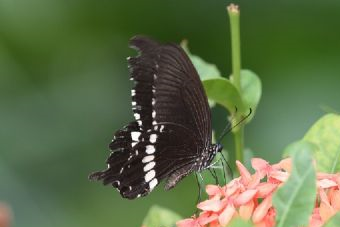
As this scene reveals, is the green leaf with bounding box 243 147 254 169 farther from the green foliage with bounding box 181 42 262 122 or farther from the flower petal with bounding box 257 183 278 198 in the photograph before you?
the flower petal with bounding box 257 183 278 198

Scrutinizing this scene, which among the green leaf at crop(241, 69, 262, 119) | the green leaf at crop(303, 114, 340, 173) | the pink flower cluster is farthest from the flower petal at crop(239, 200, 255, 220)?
the green leaf at crop(241, 69, 262, 119)

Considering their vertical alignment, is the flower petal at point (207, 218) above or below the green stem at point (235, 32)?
below

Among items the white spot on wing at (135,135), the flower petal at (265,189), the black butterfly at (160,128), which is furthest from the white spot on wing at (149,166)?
the flower petal at (265,189)

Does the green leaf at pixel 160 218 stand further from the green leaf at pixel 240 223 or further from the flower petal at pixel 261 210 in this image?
the green leaf at pixel 240 223

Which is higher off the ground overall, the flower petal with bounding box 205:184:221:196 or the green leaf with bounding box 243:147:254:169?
the flower petal with bounding box 205:184:221:196

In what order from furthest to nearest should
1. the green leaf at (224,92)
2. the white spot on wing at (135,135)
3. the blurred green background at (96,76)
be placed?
the blurred green background at (96,76) → the white spot on wing at (135,135) → the green leaf at (224,92)

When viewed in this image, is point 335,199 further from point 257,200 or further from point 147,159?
point 147,159
